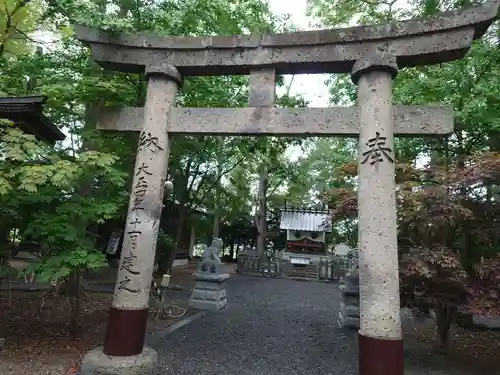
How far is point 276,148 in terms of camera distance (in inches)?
447

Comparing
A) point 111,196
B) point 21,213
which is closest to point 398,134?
point 111,196

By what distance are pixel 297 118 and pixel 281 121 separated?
0.77 feet

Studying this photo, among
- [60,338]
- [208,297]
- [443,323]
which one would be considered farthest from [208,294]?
[443,323]

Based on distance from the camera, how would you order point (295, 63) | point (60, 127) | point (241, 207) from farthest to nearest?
point (241, 207) < point (60, 127) < point (295, 63)

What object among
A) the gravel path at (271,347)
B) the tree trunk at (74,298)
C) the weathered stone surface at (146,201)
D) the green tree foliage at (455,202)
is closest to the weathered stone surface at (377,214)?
the green tree foliage at (455,202)

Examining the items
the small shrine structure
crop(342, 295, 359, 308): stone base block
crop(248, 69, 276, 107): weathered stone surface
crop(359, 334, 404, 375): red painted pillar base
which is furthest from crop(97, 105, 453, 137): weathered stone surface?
the small shrine structure

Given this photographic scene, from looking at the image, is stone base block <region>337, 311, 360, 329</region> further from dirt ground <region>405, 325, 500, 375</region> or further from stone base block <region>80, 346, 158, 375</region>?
stone base block <region>80, 346, 158, 375</region>

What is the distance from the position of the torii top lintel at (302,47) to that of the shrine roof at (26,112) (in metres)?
1.40

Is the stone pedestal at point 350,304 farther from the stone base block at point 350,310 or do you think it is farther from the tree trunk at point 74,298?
the tree trunk at point 74,298

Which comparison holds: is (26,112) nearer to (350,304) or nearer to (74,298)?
(74,298)

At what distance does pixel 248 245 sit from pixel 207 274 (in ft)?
68.3

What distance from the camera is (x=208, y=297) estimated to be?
10.3m

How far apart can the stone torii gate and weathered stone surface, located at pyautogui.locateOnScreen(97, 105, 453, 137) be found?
0.01 meters

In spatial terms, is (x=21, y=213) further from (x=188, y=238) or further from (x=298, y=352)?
(x=188, y=238)
